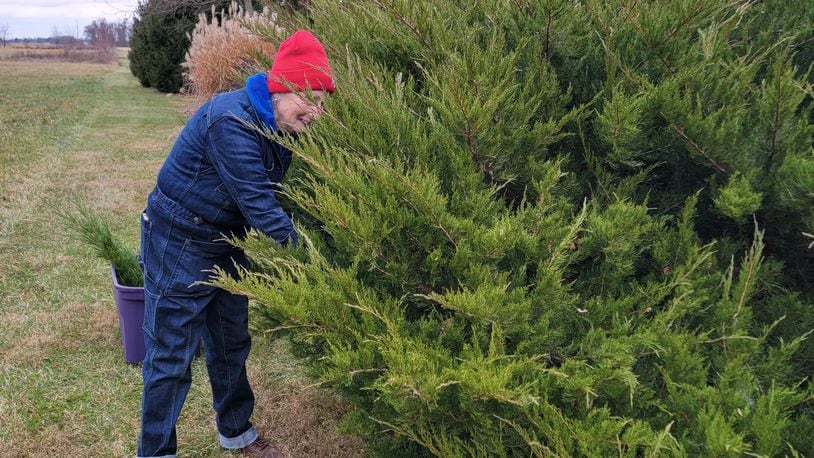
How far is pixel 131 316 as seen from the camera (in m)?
3.85

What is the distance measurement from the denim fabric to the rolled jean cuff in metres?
1.20

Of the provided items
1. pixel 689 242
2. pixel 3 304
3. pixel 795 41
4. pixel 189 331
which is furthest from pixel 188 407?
pixel 795 41

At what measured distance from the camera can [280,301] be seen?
1.58 meters

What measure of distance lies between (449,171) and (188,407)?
2580mm

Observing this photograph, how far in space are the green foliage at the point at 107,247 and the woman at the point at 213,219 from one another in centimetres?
115

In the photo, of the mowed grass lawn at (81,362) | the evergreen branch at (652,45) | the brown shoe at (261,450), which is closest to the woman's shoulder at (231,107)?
the mowed grass lawn at (81,362)

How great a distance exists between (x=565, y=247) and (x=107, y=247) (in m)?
3.08

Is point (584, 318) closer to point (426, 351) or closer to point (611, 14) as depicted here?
point (426, 351)

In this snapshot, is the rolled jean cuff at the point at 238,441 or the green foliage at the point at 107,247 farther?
the green foliage at the point at 107,247

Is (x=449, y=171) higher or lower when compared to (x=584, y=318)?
higher

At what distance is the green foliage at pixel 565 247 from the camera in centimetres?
149

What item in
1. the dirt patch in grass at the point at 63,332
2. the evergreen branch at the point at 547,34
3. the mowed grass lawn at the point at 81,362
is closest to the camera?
the evergreen branch at the point at 547,34

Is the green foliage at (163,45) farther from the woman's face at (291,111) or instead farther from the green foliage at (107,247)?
the woman's face at (291,111)

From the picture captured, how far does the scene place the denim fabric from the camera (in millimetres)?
2303
